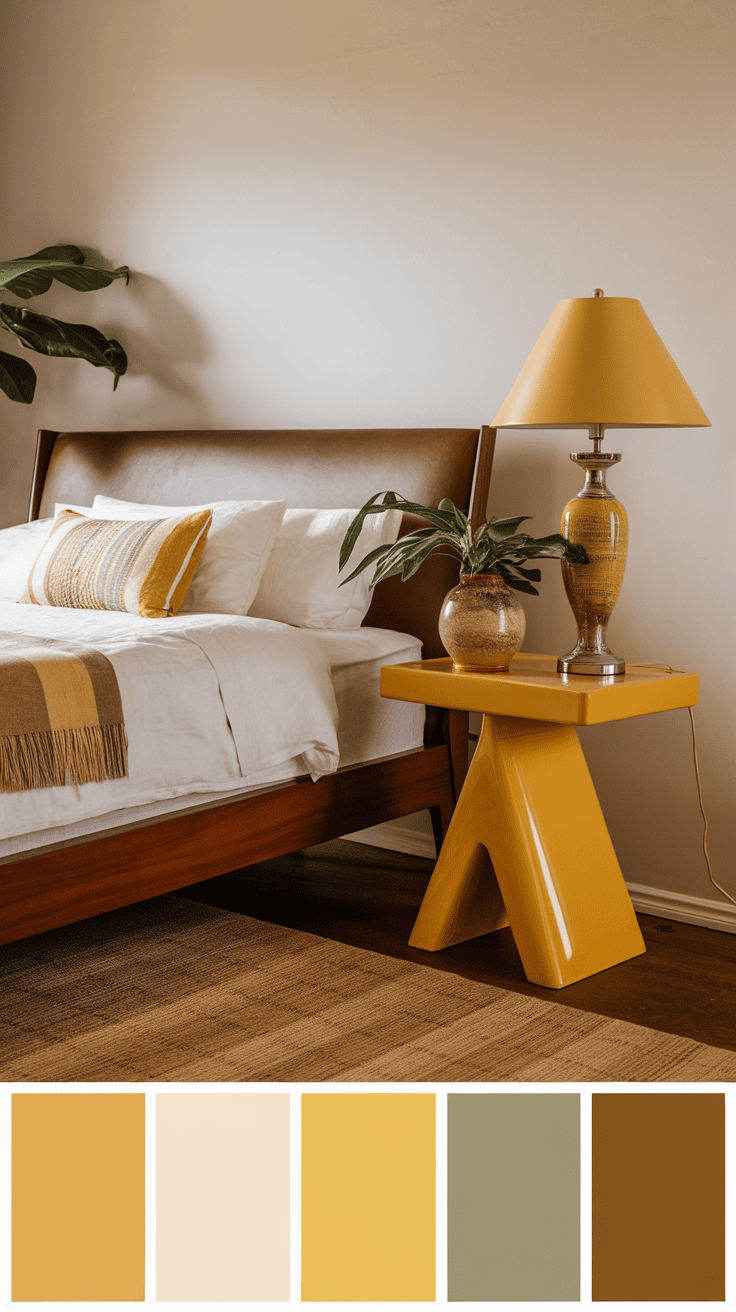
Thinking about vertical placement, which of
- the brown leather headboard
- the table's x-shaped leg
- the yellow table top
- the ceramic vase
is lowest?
the table's x-shaped leg

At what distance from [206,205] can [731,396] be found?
1930 mm

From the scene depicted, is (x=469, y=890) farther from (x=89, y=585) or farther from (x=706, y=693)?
(x=89, y=585)

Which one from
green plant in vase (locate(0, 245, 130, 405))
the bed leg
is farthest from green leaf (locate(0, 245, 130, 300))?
the bed leg

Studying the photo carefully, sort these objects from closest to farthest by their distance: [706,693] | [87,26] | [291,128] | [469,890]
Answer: [469,890]
[706,693]
[291,128]
[87,26]

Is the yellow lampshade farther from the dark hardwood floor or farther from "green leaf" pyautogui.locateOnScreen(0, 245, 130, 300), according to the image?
"green leaf" pyautogui.locateOnScreen(0, 245, 130, 300)

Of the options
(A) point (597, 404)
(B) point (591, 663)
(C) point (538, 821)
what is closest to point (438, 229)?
(A) point (597, 404)

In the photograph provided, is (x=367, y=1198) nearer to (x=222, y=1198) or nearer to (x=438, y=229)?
(x=222, y=1198)

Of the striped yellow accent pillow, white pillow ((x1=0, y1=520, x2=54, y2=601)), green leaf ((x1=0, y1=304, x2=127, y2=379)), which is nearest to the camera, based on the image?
the striped yellow accent pillow

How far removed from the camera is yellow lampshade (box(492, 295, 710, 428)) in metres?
2.22

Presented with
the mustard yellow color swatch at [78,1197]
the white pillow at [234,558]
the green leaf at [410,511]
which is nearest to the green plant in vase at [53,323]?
the white pillow at [234,558]

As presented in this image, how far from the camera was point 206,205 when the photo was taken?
144 inches

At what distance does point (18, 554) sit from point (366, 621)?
107 centimetres

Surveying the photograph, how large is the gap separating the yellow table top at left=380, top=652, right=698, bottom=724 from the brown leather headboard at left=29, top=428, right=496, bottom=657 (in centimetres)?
48

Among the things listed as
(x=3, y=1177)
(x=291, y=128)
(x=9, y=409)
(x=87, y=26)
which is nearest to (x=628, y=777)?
(x=3, y=1177)
